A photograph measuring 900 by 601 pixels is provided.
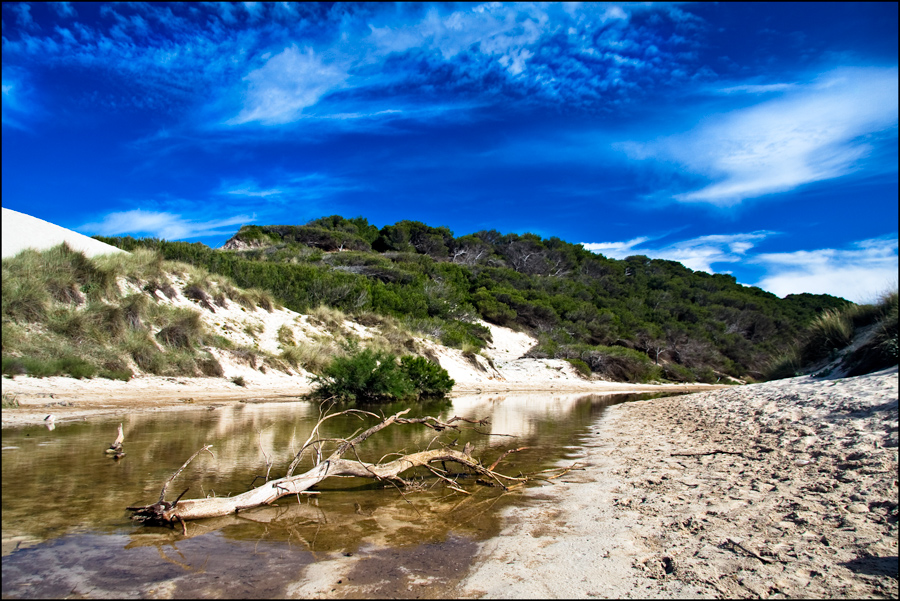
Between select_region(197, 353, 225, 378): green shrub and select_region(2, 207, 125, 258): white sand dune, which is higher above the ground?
select_region(2, 207, 125, 258): white sand dune

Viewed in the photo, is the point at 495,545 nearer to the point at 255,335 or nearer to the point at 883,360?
the point at 883,360

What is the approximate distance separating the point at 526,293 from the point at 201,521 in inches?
1471

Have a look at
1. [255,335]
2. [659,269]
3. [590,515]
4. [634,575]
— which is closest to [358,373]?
[255,335]

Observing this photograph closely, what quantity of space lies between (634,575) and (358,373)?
1257 cm

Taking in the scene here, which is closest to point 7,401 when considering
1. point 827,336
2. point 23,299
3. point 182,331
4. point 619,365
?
point 23,299

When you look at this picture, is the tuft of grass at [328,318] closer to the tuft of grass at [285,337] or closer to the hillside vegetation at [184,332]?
the hillside vegetation at [184,332]

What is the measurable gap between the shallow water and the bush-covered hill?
56.7 feet

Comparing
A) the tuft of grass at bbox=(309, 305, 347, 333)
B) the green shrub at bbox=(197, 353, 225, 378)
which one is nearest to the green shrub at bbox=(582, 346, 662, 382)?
the tuft of grass at bbox=(309, 305, 347, 333)

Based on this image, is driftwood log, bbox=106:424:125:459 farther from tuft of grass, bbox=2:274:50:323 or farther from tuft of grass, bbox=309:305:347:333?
tuft of grass, bbox=309:305:347:333

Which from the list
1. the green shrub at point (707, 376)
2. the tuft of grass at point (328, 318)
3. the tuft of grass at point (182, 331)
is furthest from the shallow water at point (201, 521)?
the green shrub at point (707, 376)

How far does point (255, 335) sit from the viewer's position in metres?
19.1

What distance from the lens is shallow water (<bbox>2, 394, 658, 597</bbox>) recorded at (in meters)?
3.31

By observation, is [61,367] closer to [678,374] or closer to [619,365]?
[619,365]

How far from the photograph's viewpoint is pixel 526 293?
1606 inches
